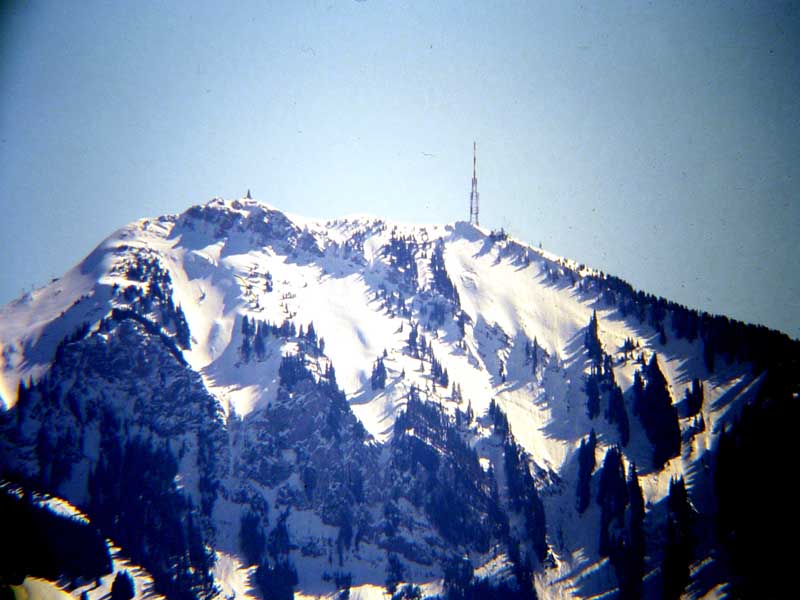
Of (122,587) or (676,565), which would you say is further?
(676,565)

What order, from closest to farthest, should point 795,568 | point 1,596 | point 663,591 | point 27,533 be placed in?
point 1,596 < point 27,533 < point 795,568 < point 663,591

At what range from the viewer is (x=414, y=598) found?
653 feet

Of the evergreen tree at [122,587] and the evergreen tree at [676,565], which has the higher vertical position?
the evergreen tree at [122,587]

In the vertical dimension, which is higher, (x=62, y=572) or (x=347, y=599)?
(x=62, y=572)

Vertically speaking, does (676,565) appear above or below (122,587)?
below

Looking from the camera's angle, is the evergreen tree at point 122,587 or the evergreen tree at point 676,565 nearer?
the evergreen tree at point 122,587

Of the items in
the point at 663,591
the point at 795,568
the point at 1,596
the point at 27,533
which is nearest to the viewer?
the point at 1,596

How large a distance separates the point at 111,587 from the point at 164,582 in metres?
17.7

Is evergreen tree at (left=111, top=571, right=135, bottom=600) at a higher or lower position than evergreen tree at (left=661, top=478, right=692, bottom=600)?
higher

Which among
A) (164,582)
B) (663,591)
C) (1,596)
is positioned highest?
(1,596)

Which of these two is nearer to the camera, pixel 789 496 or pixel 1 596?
pixel 1 596

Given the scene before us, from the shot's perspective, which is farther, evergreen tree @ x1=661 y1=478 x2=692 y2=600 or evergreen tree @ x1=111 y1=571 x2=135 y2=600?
evergreen tree @ x1=661 y1=478 x2=692 y2=600

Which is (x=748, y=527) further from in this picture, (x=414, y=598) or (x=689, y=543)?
(x=414, y=598)

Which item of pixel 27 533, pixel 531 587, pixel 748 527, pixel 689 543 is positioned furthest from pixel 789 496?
pixel 27 533
